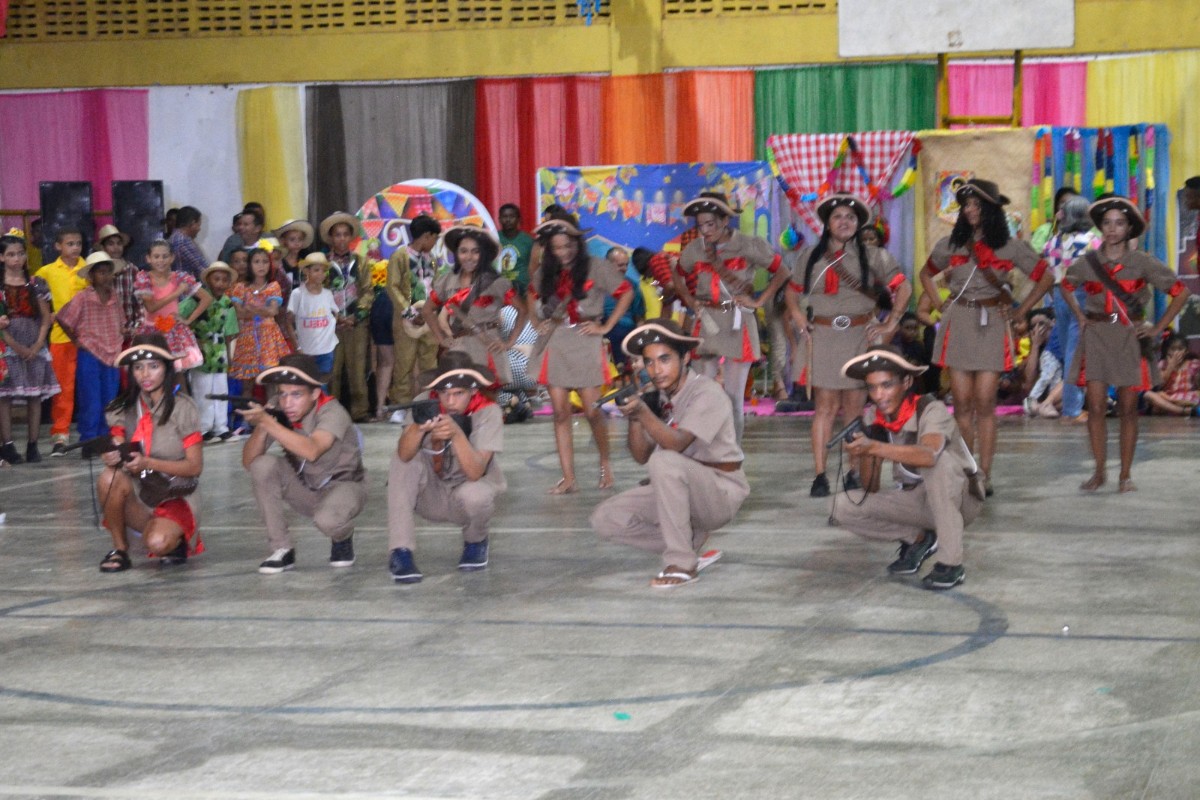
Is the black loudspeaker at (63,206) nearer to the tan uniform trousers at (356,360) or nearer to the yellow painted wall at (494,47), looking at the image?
the yellow painted wall at (494,47)

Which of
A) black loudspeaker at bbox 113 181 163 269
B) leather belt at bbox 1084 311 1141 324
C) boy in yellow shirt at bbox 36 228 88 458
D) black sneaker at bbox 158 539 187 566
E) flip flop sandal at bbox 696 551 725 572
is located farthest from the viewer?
black loudspeaker at bbox 113 181 163 269

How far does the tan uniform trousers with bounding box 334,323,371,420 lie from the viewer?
48.4ft

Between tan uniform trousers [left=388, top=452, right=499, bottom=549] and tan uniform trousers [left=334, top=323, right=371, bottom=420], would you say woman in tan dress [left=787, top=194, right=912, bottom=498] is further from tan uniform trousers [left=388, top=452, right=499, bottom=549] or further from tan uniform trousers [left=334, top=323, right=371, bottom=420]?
tan uniform trousers [left=334, top=323, right=371, bottom=420]

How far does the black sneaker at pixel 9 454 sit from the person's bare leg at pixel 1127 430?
772cm

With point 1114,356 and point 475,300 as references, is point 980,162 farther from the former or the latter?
point 475,300

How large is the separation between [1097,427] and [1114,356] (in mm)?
440

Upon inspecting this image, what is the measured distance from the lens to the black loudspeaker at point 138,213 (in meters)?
15.5

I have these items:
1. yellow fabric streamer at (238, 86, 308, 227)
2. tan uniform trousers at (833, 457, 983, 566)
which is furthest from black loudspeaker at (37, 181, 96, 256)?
tan uniform trousers at (833, 457, 983, 566)

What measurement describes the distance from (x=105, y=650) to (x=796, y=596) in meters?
2.64

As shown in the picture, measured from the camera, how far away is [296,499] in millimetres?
7289

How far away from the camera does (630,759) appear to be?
434 cm

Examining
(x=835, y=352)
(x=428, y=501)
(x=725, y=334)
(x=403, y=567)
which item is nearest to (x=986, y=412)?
(x=835, y=352)

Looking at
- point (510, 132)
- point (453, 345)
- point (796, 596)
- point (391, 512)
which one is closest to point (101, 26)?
point (510, 132)

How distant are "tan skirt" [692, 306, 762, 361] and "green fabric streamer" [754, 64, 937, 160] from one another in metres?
6.73
